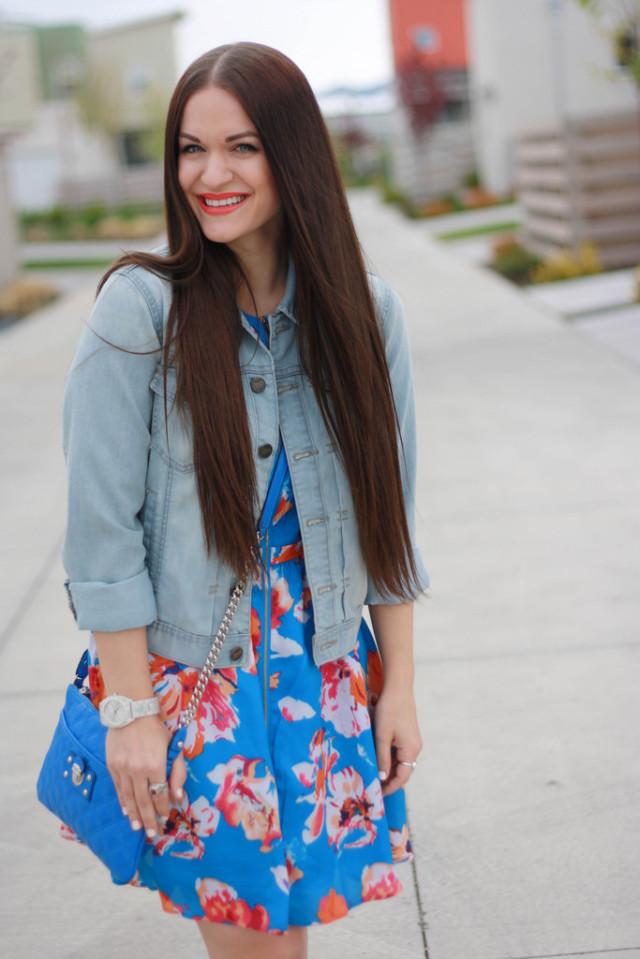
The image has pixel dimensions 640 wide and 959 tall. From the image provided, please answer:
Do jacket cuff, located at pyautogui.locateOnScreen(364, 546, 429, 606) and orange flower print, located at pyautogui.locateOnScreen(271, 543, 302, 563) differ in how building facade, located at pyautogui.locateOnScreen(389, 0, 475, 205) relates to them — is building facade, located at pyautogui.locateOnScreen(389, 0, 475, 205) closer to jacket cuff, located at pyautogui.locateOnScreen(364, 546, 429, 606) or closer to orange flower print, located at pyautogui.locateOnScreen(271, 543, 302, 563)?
jacket cuff, located at pyautogui.locateOnScreen(364, 546, 429, 606)

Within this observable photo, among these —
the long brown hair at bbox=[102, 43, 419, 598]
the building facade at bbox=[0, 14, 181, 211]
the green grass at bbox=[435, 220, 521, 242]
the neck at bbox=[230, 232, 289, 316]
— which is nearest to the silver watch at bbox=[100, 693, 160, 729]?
the long brown hair at bbox=[102, 43, 419, 598]

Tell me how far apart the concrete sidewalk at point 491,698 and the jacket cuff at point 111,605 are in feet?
3.18

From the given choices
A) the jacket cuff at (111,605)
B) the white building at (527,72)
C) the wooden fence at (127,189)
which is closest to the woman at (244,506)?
the jacket cuff at (111,605)

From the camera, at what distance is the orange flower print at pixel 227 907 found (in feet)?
5.43

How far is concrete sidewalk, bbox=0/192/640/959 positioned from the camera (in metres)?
2.50

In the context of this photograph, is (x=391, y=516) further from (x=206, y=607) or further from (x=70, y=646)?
(x=70, y=646)

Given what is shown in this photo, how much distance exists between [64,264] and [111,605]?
70.4 ft

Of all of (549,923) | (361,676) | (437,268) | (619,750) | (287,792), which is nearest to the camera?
(287,792)

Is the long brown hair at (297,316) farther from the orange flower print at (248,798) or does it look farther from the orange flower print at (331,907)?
the orange flower print at (331,907)

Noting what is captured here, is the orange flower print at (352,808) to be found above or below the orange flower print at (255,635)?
below

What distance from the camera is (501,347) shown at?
8.88 m

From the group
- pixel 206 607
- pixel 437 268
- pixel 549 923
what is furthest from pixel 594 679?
pixel 437 268

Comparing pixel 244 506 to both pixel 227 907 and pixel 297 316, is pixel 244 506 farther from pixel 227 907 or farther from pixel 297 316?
pixel 227 907

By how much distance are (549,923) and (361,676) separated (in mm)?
985
